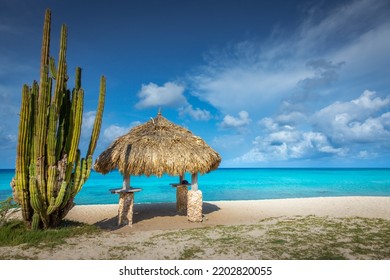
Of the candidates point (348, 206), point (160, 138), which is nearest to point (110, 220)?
point (160, 138)

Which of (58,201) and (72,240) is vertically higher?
(58,201)

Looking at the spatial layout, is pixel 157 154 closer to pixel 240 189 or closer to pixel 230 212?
pixel 230 212

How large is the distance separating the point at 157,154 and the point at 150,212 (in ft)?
12.1

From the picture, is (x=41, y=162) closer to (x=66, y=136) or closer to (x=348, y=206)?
(x=66, y=136)

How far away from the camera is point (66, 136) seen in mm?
8008

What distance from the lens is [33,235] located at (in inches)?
267

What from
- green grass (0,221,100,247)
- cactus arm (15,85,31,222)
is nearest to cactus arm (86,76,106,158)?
cactus arm (15,85,31,222)

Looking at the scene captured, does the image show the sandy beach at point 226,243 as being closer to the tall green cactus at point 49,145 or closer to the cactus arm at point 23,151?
the tall green cactus at point 49,145

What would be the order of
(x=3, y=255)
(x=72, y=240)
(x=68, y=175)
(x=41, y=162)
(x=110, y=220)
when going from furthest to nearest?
(x=110, y=220), (x=68, y=175), (x=41, y=162), (x=72, y=240), (x=3, y=255)

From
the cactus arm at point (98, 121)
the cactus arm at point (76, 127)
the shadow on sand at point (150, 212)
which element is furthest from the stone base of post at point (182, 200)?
the cactus arm at point (76, 127)

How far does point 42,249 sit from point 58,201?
5.69 feet

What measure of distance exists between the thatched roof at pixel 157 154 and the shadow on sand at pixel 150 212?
6.09ft

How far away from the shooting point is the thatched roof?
30.7 ft

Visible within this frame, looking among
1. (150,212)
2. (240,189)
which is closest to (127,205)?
(150,212)
